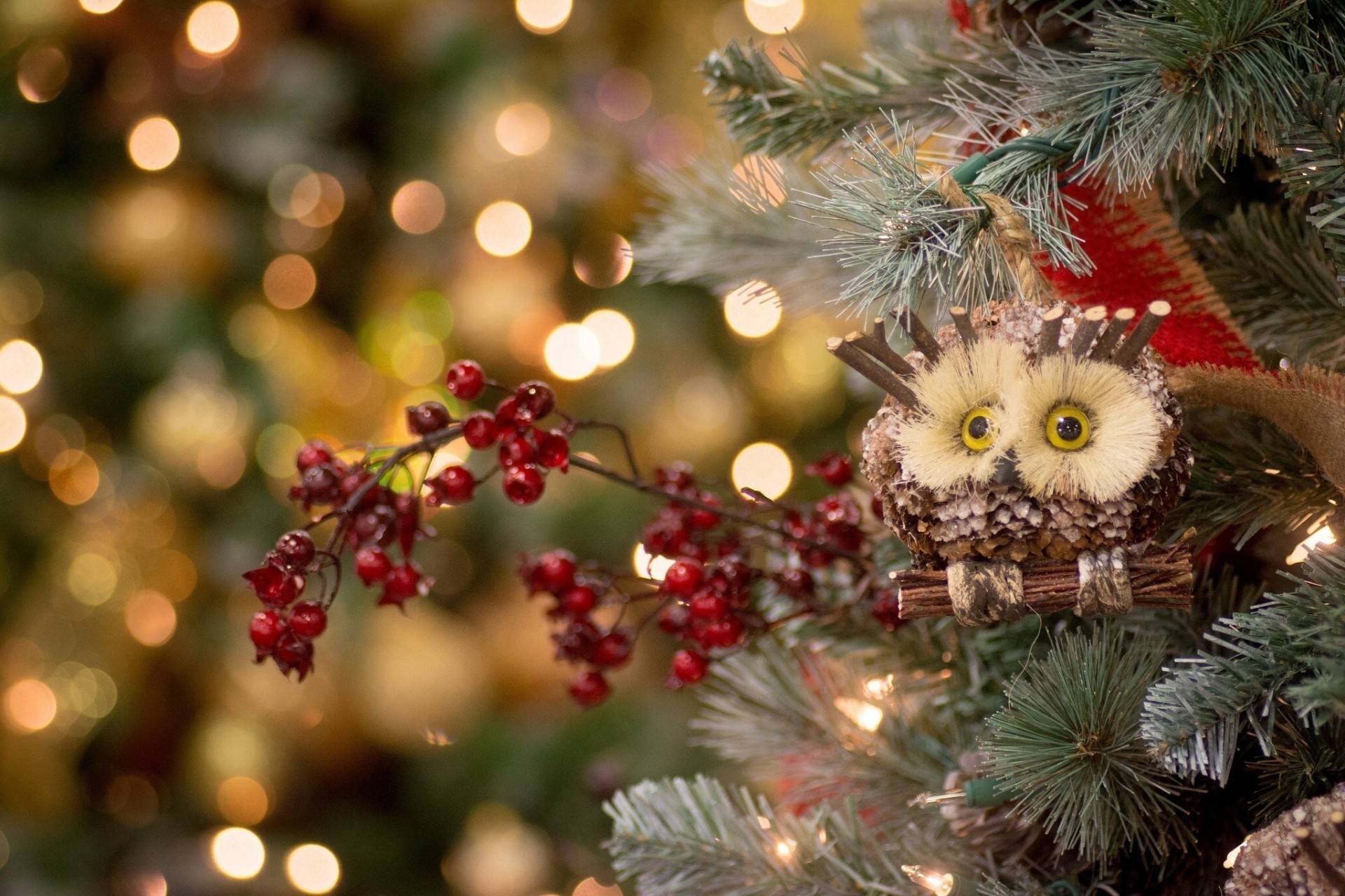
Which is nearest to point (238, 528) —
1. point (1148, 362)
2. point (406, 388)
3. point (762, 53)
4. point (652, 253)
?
point (406, 388)

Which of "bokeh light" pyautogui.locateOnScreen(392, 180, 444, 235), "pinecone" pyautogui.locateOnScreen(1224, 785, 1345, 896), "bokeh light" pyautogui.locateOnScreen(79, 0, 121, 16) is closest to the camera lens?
"pinecone" pyautogui.locateOnScreen(1224, 785, 1345, 896)

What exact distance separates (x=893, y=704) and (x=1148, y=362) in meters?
0.24

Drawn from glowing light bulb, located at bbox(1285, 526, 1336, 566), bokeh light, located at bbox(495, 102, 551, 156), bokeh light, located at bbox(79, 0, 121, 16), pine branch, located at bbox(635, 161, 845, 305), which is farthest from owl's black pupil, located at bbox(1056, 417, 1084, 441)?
bokeh light, located at bbox(79, 0, 121, 16)

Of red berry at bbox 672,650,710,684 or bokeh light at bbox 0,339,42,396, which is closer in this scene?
red berry at bbox 672,650,710,684

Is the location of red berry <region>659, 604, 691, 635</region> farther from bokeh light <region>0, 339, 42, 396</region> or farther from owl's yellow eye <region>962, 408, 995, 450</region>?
bokeh light <region>0, 339, 42, 396</region>

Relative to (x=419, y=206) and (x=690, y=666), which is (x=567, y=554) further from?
(x=419, y=206)

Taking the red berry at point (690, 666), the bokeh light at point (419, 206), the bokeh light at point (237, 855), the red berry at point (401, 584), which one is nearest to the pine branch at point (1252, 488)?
the red berry at point (690, 666)

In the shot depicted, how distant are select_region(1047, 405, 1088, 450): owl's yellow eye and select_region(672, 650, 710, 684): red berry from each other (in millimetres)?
205

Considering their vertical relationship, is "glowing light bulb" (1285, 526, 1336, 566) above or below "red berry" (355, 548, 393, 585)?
below

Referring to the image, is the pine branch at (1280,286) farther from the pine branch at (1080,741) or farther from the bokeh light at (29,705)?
the bokeh light at (29,705)

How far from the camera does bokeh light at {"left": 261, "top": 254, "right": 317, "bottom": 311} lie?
3.34ft

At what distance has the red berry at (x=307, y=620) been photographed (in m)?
0.38

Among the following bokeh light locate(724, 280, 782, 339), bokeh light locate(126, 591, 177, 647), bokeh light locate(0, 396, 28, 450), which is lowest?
bokeh light locate(126, 591, 177, 647)

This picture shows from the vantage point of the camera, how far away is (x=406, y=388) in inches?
38.9
